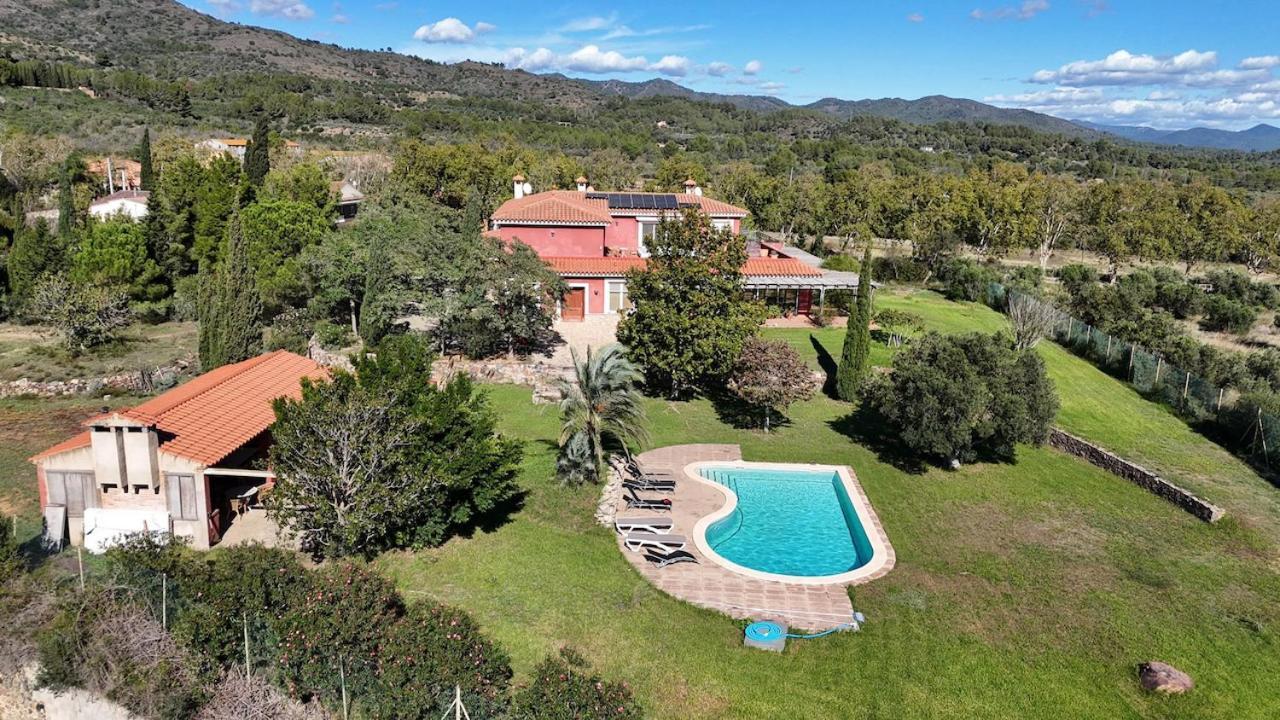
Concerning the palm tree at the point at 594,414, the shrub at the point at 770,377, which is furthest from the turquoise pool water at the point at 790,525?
the palm tree at the point at 594,414

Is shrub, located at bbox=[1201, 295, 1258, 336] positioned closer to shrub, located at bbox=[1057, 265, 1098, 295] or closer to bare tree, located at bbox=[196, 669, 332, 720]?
shrub, located at bbox=[1057, 265, 1098, 295]

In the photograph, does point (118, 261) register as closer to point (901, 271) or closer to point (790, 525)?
point (790, 525)

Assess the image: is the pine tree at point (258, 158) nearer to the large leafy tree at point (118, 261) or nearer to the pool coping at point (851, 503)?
the large leafy tree at point (118, 261)

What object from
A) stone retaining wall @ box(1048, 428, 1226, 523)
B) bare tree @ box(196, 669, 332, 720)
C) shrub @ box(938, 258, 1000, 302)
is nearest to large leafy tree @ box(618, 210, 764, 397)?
stone retaining wall @ box(1048, 428, 1226, 523)

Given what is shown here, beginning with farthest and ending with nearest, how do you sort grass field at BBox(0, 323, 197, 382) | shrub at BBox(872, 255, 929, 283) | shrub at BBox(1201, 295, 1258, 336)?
shrub at BBox(872, 255, 929, 283), shrub at BBox(1201, 295, 1258, 336), grass field at BBox(0, 323, 197, 382)

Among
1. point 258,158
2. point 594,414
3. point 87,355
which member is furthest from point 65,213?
point 594,414
